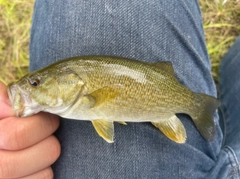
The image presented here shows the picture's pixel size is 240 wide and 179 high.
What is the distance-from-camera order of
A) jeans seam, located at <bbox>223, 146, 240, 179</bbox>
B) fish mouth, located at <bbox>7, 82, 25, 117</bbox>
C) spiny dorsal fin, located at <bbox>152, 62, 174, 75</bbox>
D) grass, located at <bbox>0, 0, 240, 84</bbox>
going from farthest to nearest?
1. grass, located at <bbox>0, 0, 240, 84</bbox>
2. jeans seam, located at <bbox>223, 146, 240, 179</bbox>
3. spiny dorsal fin, located at <bbox>152, 62, 174, 75</bbox>
4. fish mouth, located at <bbox>7, 82, 25, 117</bbox>

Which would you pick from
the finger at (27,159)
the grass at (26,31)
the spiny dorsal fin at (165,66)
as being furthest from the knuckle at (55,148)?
the grass at (26,31)

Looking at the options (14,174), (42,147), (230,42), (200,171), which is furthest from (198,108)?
(230,42)

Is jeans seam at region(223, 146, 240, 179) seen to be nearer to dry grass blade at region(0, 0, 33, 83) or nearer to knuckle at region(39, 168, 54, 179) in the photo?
knuckle at region(39, 168, 54, 179)

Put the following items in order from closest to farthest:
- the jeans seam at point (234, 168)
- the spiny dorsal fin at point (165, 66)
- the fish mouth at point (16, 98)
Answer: the fish mouth at point (16, 98)
the spiny dorsal fin at point (165, 66)
the jeans seam at point (234, 168)

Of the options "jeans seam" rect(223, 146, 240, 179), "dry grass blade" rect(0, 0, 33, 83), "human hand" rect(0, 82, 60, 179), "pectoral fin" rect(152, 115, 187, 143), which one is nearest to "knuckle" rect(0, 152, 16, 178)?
"human hand" rect(0, 82, 60, 179)

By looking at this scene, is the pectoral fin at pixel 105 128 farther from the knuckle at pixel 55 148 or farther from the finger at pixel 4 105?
the finger at pixel 4 105

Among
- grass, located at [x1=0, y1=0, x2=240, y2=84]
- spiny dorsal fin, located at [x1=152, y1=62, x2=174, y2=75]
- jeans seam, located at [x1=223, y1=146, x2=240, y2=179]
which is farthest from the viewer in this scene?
grass, located at [x1=0, y1=0, x2=240, y2=84]

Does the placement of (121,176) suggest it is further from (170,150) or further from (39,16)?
(39,16)

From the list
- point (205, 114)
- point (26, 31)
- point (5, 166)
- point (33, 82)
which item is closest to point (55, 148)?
point (5, 166)
